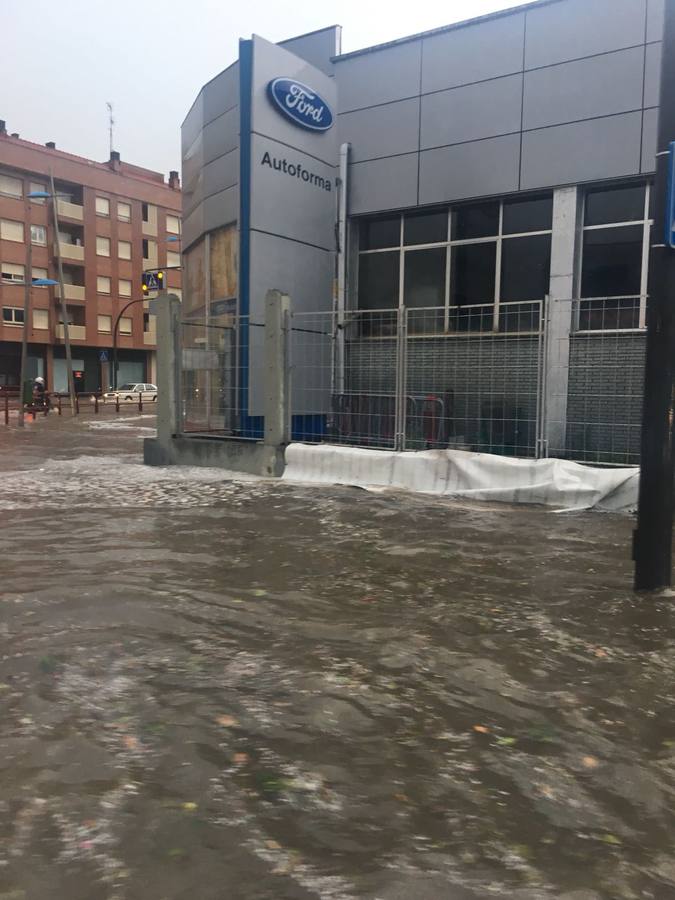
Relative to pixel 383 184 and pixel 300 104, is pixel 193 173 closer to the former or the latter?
pixel 300 104

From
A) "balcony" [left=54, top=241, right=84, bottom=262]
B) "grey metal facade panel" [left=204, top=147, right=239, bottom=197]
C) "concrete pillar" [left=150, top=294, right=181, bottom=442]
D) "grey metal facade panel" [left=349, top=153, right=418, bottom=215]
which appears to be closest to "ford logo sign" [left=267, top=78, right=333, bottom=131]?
"grey metal facade panel" [left=349, top=153, right=418, bottom=215]

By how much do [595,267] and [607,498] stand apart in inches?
210

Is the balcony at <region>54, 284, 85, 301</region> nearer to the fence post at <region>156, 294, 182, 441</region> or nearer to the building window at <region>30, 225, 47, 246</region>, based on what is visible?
the building window at <region>30, 225, 47, 246</region>

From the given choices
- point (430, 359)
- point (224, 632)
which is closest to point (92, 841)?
point (224, 632)

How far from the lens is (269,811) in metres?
2.31

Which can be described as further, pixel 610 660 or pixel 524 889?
pixel 610 660

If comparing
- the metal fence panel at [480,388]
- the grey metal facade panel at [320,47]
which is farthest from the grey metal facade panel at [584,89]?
the grey metal facade panel at [320,47]

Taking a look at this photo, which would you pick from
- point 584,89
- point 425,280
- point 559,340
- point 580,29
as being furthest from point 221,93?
point 559,340

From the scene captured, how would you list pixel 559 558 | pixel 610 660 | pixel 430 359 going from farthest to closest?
pixel 430 359 < pixel 559 558 < pixel 610 660

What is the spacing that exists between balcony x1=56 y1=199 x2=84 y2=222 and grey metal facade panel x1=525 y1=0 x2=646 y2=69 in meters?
45.7

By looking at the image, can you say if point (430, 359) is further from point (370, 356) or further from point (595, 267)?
point (595, 267)

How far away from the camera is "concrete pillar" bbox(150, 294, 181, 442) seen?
10828 mm

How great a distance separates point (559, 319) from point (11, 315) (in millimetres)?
45549

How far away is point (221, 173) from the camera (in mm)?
13172
